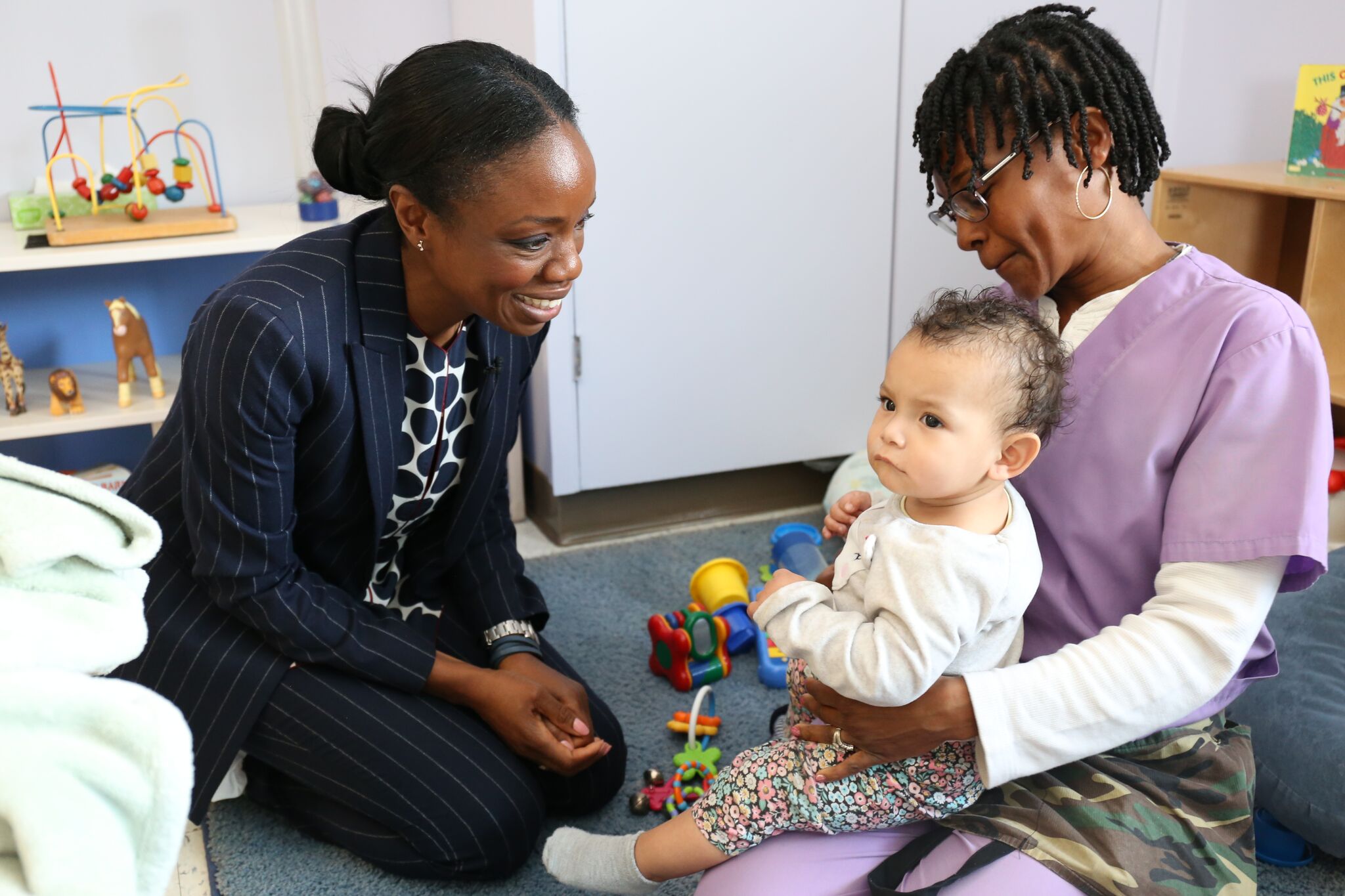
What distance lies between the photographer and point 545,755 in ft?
4.72

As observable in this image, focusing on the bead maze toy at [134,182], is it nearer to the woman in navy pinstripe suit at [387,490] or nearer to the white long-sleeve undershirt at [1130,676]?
the woman in navy pinstripe suit at [387,490]

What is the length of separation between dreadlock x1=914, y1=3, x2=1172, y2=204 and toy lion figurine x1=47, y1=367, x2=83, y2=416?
1.64 meters

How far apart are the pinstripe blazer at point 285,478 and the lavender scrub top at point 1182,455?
73cm

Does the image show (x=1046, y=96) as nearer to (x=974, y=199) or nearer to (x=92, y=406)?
(x=974, y=199)

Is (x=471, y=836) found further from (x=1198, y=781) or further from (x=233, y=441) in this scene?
(x=1198, y=781)

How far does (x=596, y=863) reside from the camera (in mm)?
1267

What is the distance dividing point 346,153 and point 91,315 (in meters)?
1.37

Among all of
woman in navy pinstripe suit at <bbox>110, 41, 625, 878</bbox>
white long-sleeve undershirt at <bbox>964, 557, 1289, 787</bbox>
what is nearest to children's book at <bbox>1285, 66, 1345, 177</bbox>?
white long-sleeve undershirt at <bbox>964, 557, 1289, 787</bbox>

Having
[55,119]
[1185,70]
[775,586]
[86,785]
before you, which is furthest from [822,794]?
[1185,70]

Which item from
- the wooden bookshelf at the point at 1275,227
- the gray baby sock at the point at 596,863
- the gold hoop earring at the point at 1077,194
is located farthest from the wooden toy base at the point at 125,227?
the wooden bookshelf at the point at 1275,227

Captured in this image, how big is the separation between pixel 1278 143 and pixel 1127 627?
71.2 inches

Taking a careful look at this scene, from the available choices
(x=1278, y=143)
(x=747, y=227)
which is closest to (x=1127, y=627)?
(x=747, y=227)

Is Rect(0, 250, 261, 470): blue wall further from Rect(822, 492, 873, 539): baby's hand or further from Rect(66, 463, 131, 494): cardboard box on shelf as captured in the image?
Rect(822, 492, 873, 539): baby's hand

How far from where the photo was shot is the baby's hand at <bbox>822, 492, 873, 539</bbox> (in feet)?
4.29
